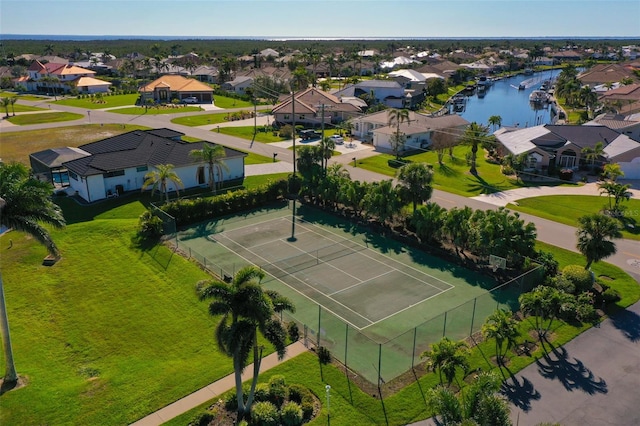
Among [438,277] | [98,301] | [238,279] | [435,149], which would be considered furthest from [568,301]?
[435,149]

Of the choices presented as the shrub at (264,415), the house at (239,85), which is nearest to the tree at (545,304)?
the shrub at (264,415)

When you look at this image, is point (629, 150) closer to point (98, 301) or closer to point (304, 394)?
point (304, 394)

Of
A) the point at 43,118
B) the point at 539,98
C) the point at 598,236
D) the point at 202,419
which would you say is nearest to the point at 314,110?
the point at 43,118

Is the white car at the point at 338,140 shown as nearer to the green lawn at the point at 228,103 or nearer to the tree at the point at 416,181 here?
the tree at the point at 416,181

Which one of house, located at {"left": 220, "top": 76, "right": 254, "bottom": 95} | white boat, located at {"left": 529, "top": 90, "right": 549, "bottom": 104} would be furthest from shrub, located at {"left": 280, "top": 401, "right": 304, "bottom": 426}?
white boat, located at {"left": 529, "top": 90, "right": 549, "bottom": 104}

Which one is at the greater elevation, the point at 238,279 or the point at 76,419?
the point at 238,279

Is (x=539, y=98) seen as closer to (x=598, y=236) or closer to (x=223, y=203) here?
(x=598, y=236)
